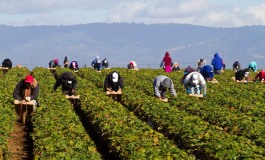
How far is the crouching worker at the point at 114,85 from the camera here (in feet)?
87.4

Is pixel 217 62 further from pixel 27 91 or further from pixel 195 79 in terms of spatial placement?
pixel 27 91

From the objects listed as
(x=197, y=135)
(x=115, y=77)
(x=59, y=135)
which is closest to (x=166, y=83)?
(x=115, y=77)

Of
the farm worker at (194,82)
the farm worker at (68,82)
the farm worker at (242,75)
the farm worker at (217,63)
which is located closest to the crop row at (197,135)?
the farm worker at (68,82)

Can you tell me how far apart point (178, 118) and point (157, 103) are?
3.76 metres

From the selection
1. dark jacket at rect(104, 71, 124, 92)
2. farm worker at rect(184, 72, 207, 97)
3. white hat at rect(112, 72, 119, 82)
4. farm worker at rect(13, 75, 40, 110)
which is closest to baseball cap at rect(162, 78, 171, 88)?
farm worker at rect(184, 72, 207, 97)

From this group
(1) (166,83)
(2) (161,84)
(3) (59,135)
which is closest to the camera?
(3) (59,135)

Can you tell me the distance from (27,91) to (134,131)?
7017 millimetres

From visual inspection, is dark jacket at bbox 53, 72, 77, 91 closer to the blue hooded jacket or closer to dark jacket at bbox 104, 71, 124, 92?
dark jacket at bbox 104, 71, 124, 92

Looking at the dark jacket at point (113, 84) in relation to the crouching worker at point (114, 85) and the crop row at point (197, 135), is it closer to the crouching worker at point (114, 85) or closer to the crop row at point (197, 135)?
the crouching worker at point (114, 85)

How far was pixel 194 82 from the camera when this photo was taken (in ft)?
87.7

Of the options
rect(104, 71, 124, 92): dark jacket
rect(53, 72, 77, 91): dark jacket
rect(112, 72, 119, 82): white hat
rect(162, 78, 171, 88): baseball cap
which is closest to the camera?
rect(162, 78, 171, 88): baseball cap

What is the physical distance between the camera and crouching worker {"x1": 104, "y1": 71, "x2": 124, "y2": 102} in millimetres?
26641

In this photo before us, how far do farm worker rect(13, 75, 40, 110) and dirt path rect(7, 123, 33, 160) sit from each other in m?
0.97

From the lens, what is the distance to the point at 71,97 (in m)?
25.2
